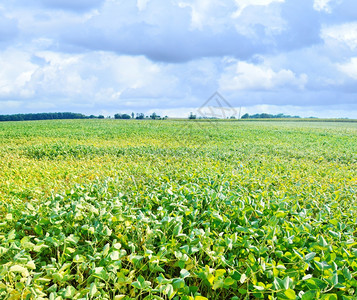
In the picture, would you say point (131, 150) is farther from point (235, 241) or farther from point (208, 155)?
point (235, 241)

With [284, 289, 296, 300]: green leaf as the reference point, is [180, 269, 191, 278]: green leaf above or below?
above

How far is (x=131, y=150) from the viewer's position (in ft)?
34.1

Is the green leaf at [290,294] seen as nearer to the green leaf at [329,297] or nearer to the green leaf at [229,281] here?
the green leaf at [329,297]

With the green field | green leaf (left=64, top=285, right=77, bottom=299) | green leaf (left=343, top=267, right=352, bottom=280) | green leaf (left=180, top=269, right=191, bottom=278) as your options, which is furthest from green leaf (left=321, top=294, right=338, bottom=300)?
green leaf (left=64, top=285, right=77, bottom=299)

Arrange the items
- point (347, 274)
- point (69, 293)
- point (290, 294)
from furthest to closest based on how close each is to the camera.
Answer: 1. point (347, 274)
2. point (69, 293)
3. point (290, 294)

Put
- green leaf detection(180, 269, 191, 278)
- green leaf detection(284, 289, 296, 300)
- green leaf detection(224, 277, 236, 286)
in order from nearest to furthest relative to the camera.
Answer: green leaf detection(284, 289, 296, 300) → green leaf detection(180, 269, 191, 278) → green leaf detection(224, 277, 236, 286)

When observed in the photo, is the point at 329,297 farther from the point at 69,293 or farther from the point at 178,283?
the point at 69,293

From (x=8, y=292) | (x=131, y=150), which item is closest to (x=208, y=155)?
(x=131, y=150)

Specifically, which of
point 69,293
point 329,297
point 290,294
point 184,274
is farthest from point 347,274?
point 69,293

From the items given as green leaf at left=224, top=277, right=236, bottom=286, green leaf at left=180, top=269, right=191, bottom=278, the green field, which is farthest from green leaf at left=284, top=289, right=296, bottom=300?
green leaf at left=180, top=269, right=191, bottom=278

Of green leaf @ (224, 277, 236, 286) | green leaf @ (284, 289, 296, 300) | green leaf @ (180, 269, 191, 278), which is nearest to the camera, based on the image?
green leaf @ (284, 289, 296, 300)

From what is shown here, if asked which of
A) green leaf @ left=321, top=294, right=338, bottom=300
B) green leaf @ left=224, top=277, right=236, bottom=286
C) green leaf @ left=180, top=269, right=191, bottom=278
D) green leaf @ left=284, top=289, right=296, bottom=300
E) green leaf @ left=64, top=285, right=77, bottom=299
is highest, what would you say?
green leaf @ left=180, top=269, right=191, bottom=278

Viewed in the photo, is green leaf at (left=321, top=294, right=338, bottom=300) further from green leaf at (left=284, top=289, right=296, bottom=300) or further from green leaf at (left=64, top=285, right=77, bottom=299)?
green leaf at (left=64, top=285, right=77, bottom=299)

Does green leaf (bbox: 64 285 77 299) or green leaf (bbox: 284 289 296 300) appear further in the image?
green leaf (bbox: 64 285 77 299)
